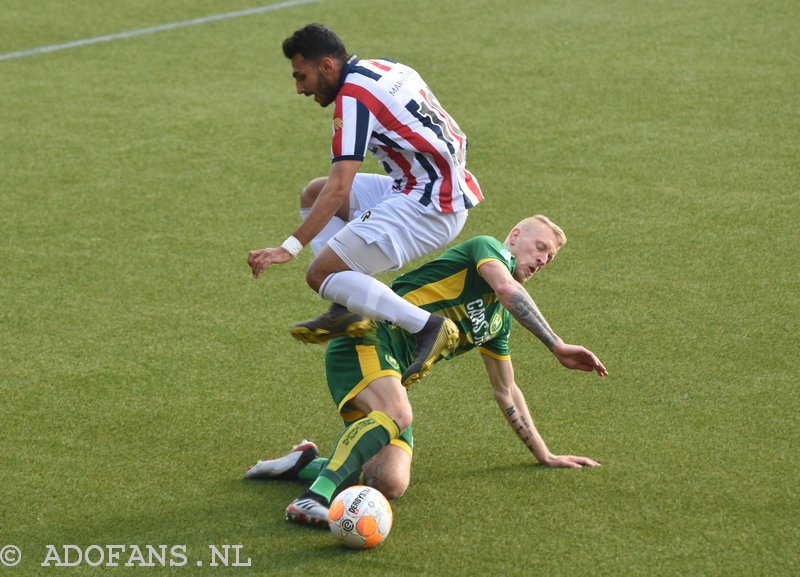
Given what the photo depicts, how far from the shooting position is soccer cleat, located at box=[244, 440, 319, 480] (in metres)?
4.96

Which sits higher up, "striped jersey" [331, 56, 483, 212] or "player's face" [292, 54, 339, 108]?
"player's face" [292, 54, 339, 108]

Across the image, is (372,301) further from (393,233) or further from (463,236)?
(463,236)

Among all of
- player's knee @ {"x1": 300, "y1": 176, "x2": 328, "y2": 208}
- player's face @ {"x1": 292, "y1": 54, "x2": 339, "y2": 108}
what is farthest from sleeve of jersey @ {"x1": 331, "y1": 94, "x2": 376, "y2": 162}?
player's knee @ {"x1": 300, "y1": 176, "x2": 328, "y2": 208}

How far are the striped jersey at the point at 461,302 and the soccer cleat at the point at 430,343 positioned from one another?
23cm

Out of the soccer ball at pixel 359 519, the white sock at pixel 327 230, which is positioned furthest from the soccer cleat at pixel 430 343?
the white sock at pixel 327 230

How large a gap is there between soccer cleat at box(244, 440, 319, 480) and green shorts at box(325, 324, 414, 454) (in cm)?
21


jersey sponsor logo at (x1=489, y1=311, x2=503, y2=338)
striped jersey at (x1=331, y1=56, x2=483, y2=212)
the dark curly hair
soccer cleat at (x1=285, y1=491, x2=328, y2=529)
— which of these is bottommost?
soccer cleat at (x1=285, y1=491, x2=328, y2=529)

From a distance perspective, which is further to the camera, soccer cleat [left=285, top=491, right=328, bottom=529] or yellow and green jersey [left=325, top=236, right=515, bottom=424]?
yellow and green jersey [left=325, top=236, right=515, bottom=424]

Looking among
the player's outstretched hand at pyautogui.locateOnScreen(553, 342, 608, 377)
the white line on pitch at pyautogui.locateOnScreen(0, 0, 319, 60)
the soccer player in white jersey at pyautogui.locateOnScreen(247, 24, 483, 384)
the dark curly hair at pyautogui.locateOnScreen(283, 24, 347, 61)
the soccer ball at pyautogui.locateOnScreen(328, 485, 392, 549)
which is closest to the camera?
the soccer ball at pyautogui.locateOnScreen(328, 485, 392, 549)

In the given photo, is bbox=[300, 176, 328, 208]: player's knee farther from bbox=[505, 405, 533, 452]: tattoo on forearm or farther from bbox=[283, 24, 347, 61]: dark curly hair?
bbox=[505, 405, 533, 452]: tattoo on forearm

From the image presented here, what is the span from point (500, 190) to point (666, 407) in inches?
120

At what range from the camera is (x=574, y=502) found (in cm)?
475

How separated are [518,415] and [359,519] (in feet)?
3.31

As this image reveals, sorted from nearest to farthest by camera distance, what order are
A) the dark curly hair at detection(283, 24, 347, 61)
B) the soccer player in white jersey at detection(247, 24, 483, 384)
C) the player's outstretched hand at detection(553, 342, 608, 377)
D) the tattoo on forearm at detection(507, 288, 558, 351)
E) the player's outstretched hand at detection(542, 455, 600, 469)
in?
1. the player's outstretched hand at detection(553, 342, 608, 377)
2. the tattoo on forearm at detection(507, 288, 558, 351)
3. the soccer player in white jersey at detection(247, 24, 483, 384)
4. the dark curly hair at detection(283, 24, 347, 61)
5. the player's outstretched hand at detection(542, 455, 600, 469)
